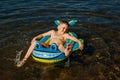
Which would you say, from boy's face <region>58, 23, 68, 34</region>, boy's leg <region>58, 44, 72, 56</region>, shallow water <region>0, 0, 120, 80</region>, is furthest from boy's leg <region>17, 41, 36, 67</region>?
boy's face <region>58, 23, 68, 34</region>

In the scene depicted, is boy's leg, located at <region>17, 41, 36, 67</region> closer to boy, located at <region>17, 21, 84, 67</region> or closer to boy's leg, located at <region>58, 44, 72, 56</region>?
boy, located at <region>17, 21, 84, 67</region>

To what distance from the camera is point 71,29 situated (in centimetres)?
1145

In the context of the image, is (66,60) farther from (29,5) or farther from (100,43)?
(29,5)

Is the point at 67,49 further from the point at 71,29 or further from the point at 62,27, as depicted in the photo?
the point at 71,29

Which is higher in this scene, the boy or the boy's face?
the boy's face

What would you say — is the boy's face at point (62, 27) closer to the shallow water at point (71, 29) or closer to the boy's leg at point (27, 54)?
the shallow water at point (71, 29)

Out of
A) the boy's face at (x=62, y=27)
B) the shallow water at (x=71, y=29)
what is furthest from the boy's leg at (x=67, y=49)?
the boy's face at (x=62, y=27)

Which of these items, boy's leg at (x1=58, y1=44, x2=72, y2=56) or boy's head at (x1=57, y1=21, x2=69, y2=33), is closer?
boy's leg at (x1=58, y1=44, x2=72, y2=56)

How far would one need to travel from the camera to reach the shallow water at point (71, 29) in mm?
8375

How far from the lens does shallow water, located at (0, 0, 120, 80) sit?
8.38 m

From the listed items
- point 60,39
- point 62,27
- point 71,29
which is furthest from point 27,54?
point 71,29

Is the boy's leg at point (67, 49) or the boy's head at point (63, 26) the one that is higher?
the boy's head at point (63, 26)

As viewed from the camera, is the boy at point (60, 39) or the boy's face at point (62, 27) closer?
the boy at point (60, 39)

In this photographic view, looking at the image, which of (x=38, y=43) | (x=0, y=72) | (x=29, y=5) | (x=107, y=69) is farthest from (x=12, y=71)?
(x=29, y=5)
